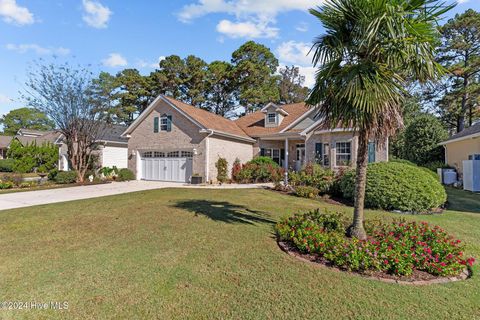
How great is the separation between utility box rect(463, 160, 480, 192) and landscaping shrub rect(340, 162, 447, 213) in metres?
6.71

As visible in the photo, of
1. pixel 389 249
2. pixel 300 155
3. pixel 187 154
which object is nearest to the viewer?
pixel 389 249

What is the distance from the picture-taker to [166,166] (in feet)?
61.1

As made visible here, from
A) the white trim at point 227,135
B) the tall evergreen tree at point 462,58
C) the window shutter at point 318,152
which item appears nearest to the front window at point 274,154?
the white trim at point 227,135

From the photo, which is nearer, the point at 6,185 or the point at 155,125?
the point at 6,185

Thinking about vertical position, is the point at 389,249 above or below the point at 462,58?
below

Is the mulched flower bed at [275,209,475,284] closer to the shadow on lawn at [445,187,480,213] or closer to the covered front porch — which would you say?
the shadow on lawn at [445,187,480,213]

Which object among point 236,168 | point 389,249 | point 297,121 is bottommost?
point 389,249

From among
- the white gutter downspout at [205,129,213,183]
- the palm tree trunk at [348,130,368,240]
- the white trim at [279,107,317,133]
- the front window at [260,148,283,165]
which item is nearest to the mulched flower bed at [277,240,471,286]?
the palm tree trunk at [348,130,368,240]

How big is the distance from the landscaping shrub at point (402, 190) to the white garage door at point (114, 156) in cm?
2161

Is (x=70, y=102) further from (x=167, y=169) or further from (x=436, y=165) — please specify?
(x=436, y=165)

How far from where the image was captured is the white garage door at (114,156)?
22234 millimetres

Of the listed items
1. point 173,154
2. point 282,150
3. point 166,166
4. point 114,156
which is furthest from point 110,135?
point 282,150

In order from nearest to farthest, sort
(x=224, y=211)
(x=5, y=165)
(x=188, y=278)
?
(x=188, y=278) → (x=224, y=211) → (x=5, y=165)

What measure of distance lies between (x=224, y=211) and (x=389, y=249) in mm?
5142
